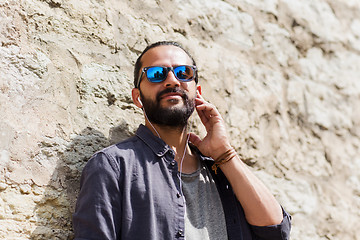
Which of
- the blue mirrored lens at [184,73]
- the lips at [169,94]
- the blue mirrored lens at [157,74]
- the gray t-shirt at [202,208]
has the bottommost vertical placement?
the gray t-shirt at [202,208]

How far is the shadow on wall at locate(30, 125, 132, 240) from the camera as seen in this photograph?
1.69 metres

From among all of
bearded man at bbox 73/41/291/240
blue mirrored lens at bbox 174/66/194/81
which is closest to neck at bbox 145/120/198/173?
bearded man at bbox 73/41/291/240

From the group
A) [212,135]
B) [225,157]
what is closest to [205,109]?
[212,135]

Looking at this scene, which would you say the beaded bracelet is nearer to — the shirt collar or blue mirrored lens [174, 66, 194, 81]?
the shirt collar

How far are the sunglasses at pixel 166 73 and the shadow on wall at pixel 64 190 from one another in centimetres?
31

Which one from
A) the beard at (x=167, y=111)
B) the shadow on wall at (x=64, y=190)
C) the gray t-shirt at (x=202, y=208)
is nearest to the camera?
the shadow on wall at (x=64, y=190)

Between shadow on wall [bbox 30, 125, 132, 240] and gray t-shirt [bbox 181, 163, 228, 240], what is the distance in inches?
15.4

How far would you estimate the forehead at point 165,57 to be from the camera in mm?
1982

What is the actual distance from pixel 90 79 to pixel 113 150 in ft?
1.28

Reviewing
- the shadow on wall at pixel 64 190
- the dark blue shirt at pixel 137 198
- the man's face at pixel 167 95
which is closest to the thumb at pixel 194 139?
the man's face at pixel 167 95

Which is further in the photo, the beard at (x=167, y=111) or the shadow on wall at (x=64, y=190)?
the beard at (x=167, y=111)

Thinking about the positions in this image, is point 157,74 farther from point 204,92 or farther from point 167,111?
point 204,92

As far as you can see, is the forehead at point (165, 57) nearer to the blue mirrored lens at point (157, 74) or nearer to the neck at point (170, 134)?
the blue mirrored lens at point (157, 74)

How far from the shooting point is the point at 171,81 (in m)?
1.92
